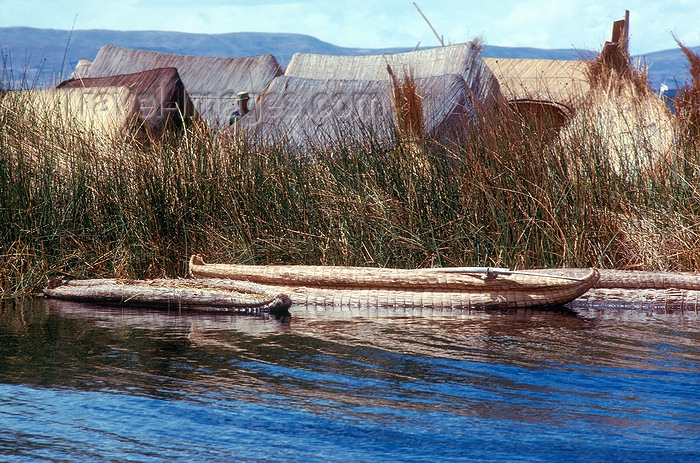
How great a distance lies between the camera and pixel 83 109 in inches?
347

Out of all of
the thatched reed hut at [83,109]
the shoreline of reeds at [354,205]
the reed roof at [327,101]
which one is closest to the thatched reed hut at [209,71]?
the reed roof at [327,101]

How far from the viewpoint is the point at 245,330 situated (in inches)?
173

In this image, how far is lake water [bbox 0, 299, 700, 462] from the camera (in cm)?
256

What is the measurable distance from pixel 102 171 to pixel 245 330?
7.19ft

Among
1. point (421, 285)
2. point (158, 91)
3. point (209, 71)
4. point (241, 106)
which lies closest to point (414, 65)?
point (241, 106)

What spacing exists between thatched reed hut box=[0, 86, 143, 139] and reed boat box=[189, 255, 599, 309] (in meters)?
2.19

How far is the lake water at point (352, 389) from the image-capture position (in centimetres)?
256

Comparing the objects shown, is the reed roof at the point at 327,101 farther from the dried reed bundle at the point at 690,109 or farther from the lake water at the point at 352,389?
the lake water at the point at 352,389

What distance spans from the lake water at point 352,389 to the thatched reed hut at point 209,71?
8.06 meters

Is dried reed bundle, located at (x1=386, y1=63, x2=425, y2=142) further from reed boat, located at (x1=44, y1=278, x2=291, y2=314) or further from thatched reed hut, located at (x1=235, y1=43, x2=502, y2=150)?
reed boat, located at (x1=44, y1=278, x2=291, y2=314)

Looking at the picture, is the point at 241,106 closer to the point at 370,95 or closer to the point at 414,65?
the point at 370,95

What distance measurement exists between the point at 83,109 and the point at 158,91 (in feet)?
4.44

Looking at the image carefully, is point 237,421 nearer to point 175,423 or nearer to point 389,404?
point 175,423

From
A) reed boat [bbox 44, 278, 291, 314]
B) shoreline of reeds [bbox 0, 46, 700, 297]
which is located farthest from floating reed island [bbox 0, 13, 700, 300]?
reed boat [bbox 44, 278, 291, 314]
